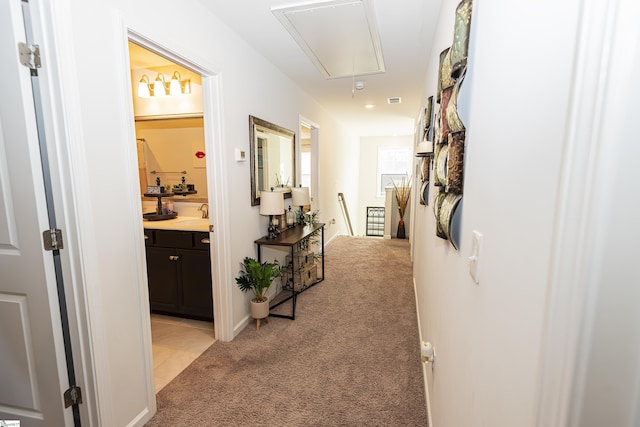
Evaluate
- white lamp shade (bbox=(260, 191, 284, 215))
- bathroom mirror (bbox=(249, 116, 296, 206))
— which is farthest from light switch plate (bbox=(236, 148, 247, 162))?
white lamp shade (bbox=(260, 191, 284, 215))

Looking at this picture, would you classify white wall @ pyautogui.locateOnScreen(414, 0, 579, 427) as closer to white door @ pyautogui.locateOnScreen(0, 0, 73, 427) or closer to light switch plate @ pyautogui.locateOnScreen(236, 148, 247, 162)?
white door @ pyautogui.locateOnScreen(0, 0, 73, 427)

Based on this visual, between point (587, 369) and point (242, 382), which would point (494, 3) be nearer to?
point (587, 369)

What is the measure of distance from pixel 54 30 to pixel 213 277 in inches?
70.9

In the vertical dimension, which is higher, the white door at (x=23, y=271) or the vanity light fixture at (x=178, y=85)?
the vanity light fixture at (x=178, y=85)

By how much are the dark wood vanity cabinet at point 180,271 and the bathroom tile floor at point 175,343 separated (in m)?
0.10

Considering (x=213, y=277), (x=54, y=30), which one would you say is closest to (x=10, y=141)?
(x=54, y=30)

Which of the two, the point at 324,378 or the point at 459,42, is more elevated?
the point at 459,42

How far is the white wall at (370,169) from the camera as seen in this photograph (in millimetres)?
8570

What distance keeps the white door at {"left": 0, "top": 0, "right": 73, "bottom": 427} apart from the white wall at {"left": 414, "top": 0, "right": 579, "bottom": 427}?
173cm

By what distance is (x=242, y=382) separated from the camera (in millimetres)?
2033

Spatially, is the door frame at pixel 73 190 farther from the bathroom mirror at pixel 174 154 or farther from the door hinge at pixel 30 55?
the bathroom mirror at pixel 174 154

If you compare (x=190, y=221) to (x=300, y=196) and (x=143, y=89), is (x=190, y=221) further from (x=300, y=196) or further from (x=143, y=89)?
(x=143, y=89)

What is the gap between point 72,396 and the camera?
1.47 metres

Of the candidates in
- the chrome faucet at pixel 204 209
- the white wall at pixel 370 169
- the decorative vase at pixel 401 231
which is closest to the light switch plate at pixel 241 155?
the chrome faucet at pixel 204 209
